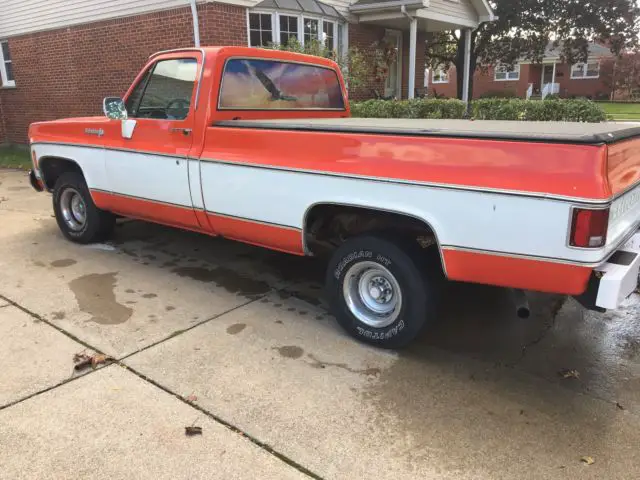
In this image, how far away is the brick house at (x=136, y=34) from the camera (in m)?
10.9

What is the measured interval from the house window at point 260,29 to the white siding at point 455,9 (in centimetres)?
517

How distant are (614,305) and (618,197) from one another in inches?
22.3

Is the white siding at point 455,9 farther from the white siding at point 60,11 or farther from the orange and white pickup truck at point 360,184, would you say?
the orange and white pickup truck at point 360,184

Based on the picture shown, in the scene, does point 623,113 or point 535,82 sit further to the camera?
point 535,82

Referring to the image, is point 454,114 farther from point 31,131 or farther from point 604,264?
point 604,264

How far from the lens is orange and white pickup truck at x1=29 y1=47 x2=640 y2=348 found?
108 inches

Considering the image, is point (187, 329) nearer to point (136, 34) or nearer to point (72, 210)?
point (72, 210)

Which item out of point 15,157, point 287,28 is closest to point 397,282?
point 287,28

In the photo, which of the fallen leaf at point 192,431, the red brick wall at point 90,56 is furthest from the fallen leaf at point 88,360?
the red brick wall at point 90,56

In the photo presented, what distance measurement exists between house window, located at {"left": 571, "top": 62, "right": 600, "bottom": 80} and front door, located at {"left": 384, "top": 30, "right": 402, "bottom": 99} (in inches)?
1342

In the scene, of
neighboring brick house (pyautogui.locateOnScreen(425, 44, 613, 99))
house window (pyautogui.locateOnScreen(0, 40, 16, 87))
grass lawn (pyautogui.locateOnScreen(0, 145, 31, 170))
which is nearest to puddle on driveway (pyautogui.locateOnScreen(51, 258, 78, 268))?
grass lawn (pyautogui.locateOnScreen(0, 145, 31, 170))

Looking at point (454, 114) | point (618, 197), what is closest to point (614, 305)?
point (618, 197)

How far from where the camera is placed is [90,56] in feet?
41.9

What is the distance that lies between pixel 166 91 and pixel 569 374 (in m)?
3.94
